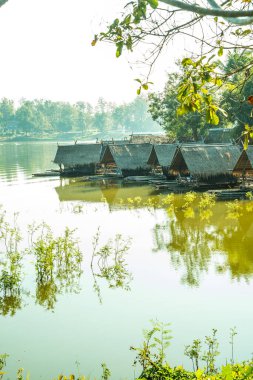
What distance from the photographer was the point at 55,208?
18.5 metres

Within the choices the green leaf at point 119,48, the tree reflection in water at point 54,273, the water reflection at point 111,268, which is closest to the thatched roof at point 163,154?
the water reflection at point 111,268

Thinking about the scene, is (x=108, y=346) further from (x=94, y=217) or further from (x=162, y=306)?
(x=94, y=217)

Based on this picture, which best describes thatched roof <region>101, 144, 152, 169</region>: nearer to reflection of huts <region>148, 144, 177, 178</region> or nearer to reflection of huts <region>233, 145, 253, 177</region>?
reflection of huts <region>148, 144, 177, 178</region>

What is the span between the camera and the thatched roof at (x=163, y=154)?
2614cm

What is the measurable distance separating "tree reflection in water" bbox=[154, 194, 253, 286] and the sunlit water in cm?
3

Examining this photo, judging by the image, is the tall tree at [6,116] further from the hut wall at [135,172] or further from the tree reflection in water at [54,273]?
the tree reflection in water at [54,273]

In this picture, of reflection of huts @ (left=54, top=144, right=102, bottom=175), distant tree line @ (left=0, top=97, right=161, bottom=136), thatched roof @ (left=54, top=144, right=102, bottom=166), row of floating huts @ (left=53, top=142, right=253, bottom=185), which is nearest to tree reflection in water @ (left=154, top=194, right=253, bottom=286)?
row of floating huts @ (left=53, top=142, right=253, bottom=185)

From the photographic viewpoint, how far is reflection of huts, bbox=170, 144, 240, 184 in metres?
22.0

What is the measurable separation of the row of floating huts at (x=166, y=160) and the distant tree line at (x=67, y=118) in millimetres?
73053

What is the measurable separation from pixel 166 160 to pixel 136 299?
60.0 feet

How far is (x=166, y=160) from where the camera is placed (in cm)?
2622

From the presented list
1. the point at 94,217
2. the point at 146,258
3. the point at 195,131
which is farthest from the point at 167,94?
the point at 146,258

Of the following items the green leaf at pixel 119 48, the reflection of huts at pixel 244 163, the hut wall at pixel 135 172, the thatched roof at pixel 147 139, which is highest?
the thatched roof at pixel 147 139

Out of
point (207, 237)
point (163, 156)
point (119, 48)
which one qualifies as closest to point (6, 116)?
point (163, 156)
